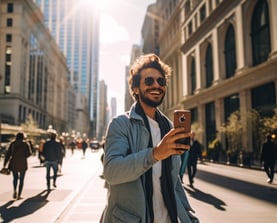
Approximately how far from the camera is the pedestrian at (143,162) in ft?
6.47

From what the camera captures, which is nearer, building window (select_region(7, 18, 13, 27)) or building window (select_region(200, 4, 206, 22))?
building window (select_region(200, 4, 206, 22))

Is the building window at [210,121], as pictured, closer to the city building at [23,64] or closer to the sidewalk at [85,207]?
the sidewalk at [85,207]

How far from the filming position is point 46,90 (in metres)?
95.6

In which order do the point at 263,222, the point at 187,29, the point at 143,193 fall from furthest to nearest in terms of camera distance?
the point at 187,29 → the point at 263,222 → the point at 143,193

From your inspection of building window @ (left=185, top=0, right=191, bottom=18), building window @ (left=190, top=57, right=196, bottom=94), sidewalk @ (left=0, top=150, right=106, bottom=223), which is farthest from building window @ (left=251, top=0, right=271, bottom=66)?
sidewalk @ (left=0, top=150, right=106, bottom=223)

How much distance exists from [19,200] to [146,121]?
8.24 m

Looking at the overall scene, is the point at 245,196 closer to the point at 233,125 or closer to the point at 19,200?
the point at 19,200

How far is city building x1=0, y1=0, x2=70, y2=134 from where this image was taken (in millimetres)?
64038

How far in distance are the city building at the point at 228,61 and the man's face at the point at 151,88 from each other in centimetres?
2368

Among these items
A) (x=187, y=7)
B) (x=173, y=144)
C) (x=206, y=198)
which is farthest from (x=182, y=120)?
(x=187, y=7)

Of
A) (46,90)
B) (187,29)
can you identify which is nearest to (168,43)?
(187,29)

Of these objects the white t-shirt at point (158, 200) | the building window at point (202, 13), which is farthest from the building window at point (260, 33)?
the white t-shirt at point (158, 200)

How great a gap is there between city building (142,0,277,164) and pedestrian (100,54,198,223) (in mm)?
23626

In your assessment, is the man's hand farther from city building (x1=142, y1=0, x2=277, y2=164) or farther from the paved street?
city building (x1=142, y1=0, x2=277, y2=164)
